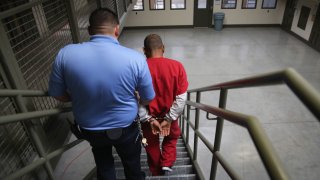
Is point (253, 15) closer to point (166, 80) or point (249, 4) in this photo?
point (249, 4)

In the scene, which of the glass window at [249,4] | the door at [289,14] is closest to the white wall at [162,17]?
the glass window at [249,4]

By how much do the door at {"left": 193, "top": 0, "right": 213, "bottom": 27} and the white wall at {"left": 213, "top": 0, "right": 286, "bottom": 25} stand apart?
313mm

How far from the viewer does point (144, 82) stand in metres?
1.56

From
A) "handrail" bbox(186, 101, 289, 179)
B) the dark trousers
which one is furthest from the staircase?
"handrail" bbox(186, 101, 289, 179)

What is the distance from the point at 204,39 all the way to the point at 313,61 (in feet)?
14.7

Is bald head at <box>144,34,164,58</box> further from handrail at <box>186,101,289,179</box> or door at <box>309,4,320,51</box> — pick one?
door at <box>309,4,320,51</box>

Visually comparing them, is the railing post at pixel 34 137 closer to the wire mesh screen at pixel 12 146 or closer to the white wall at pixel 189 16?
the wire mesh screen at pixel 12 146

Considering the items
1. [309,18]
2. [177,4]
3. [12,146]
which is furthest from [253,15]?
[12,146]

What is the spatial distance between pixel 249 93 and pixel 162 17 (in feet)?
23.6

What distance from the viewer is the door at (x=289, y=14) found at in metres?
10.7

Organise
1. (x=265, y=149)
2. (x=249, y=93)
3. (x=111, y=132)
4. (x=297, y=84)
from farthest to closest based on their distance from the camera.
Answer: (x=249, y=93), (x=111, y=132), (x=265, y=149), (x=297, y=84)

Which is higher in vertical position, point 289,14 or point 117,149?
point 117,149

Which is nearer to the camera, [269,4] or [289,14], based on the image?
A: [289,14]

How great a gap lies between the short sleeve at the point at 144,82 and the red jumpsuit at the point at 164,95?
1.47ft
